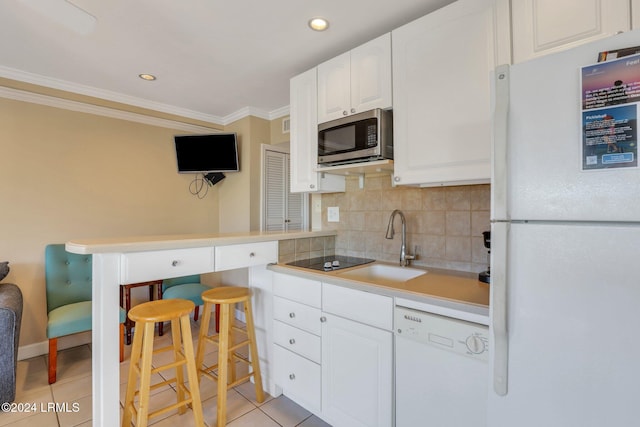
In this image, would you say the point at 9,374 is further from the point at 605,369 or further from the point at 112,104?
the point at 605,369

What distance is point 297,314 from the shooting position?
72.5 inches

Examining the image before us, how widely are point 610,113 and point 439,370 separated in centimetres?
106

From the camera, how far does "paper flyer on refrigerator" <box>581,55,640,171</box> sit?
2.39 feet

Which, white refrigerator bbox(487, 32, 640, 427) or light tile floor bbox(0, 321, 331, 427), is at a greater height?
white refrigerator bbox(487, 32, 640, 427)

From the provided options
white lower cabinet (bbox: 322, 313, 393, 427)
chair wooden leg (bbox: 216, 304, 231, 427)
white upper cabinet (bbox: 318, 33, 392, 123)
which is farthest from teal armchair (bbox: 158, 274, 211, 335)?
white upper cabinet (bbox: 318, 33, 392, 123)

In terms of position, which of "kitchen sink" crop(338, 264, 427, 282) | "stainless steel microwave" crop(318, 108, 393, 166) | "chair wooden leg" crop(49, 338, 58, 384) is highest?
"stainless steel microwave" crop(318, 108, 393, 166)

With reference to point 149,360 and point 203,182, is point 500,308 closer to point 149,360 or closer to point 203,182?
point 149,360

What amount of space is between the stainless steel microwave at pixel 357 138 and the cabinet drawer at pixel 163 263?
0.97 metres

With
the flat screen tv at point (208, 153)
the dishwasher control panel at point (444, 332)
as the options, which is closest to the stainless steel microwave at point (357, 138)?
the dishwasher control panel at point (444, 332)

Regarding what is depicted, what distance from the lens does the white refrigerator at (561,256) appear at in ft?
2.44

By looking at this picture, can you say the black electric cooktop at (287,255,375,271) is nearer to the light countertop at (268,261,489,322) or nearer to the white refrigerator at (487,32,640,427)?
the light countertop at (268,261,489,322)

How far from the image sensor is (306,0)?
165 centimetres

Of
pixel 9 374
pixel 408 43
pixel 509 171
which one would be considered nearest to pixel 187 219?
pixel 9 374

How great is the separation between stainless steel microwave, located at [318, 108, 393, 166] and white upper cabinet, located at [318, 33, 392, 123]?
86 mm
